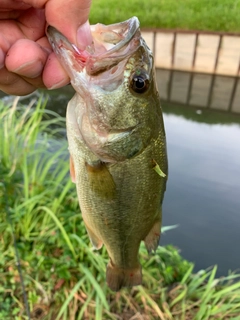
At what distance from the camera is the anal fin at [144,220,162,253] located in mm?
1481

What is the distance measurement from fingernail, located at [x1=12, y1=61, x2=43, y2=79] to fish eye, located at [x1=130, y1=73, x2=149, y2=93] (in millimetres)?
367

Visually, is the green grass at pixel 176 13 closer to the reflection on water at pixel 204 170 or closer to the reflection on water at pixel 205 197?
the reflection on water at pixel 204 170

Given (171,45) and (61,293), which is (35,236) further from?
(171,45)

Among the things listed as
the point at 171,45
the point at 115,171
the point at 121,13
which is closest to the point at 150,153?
the point at 115,171

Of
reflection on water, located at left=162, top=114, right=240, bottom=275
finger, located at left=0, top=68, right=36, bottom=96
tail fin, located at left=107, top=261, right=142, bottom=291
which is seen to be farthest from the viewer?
reflection on water, located at left=162, top=114, right=240, bottom=275

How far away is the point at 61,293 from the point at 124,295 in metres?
0.45

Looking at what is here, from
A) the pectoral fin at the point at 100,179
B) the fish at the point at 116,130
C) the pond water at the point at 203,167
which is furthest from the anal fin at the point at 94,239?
the pond water at the point at 203,167

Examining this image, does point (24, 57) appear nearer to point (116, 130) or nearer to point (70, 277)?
point (116, 130)

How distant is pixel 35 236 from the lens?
276 cm

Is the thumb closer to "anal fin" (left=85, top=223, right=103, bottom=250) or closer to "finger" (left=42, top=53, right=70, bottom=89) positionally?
"finger" (left=42, top=53, right=70, bottom=89)

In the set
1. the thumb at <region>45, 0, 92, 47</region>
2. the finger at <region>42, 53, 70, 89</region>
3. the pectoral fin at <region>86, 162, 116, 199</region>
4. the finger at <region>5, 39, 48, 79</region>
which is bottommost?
the pectoral fin at <region>86, 162, 116, 199</region>

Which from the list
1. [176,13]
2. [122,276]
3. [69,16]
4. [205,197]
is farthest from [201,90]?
[69,16]

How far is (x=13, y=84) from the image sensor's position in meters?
1.46

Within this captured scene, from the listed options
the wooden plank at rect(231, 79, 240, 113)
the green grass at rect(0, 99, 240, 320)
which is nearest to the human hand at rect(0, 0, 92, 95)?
the green grass at rect(0, 99, 240, 320)
